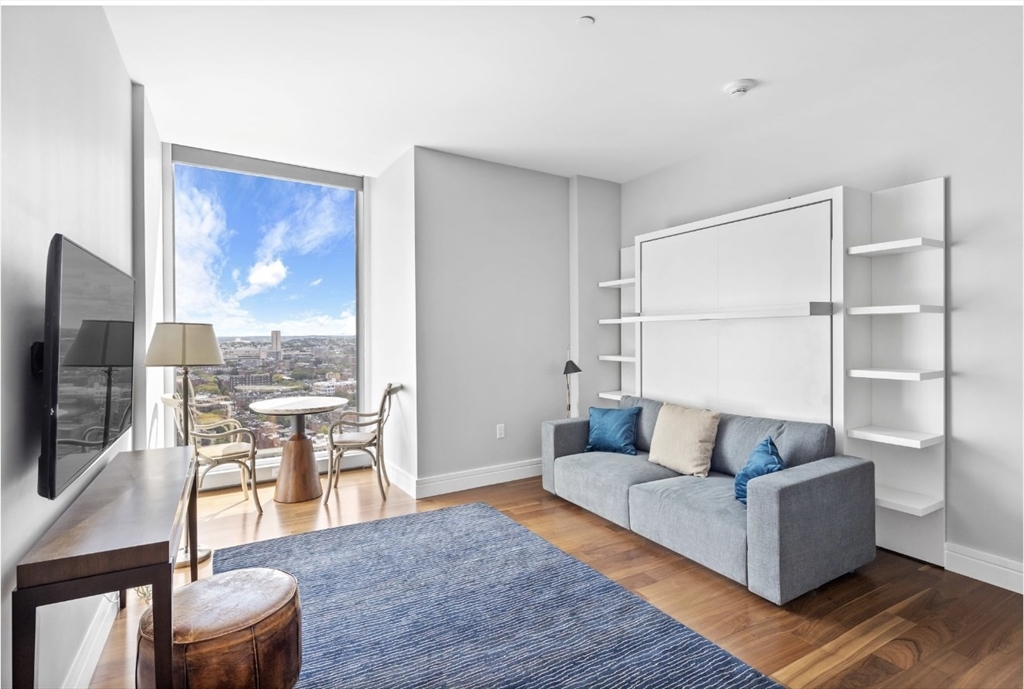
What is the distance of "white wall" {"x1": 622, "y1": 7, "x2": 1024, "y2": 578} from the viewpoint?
8.67ft

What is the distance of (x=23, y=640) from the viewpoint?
1259 millimetres

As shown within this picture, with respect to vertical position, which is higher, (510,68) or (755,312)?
(510,68)

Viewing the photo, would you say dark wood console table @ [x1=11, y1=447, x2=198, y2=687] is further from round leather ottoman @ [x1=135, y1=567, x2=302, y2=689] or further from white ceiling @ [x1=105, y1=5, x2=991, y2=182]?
white ceiling @ [x1=105, y1=5, x2=991, y2=182]

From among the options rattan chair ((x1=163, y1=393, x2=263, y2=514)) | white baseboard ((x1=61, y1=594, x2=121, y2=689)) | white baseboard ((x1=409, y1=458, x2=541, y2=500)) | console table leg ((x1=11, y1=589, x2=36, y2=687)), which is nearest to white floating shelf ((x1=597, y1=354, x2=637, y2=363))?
white baseboard ((x1=409, y1=458, x2=541, y2=500))

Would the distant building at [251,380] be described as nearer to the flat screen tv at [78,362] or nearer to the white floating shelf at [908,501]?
the flat screen tv at [78,362]

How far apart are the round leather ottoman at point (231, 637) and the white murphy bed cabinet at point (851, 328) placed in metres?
2.95

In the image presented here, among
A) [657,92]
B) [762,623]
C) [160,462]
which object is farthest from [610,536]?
[657,92]

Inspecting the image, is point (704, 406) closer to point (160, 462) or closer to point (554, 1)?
point (554, 1)

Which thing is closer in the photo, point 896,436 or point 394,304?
point 896,436

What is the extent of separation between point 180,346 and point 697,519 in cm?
295

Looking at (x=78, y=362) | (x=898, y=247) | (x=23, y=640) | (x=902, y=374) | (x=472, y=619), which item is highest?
(x=898, y=247)

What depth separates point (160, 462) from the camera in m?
2.26

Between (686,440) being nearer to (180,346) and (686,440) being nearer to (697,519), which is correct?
(697,519)

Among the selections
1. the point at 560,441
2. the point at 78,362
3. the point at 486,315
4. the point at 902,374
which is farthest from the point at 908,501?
the point at 78,362
